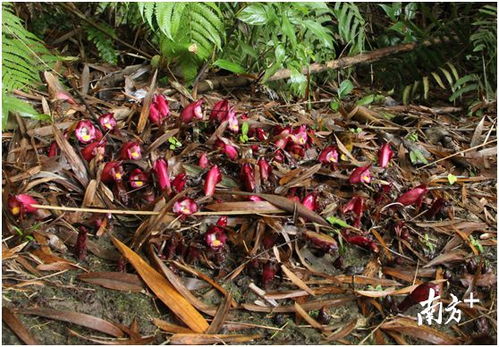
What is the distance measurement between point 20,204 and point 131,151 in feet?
1.68

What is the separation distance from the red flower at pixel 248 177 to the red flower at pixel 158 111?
19.4 inches

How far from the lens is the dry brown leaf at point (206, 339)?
6.13 ft

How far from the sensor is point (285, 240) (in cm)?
224

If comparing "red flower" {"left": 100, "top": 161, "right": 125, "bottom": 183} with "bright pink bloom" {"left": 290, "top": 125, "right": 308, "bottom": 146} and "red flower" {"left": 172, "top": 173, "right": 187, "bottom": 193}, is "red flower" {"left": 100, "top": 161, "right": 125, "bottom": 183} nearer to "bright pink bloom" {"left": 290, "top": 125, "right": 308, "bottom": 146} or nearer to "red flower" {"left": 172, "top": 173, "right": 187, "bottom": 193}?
"red flower" {"left": 172, "top": 173, "right": 187, "bottom": 193}

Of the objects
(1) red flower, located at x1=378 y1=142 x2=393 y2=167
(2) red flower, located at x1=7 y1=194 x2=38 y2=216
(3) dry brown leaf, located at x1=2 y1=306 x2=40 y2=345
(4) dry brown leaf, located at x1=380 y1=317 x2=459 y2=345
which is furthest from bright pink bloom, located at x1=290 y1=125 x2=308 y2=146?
(3) dry brown leaf, located at x1=2 y1=306 x2=40 y2=345

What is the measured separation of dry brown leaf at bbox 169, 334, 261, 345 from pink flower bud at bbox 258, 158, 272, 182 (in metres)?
0.72

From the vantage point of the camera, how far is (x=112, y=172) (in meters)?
2.27

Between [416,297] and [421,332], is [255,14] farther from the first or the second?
[421,332]

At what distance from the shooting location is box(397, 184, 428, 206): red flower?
8.09 feet

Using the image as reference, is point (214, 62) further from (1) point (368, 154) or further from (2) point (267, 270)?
(2) point (267, 270)

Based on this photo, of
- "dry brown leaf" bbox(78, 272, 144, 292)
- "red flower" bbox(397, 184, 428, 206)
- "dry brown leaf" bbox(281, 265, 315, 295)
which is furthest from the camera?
"red flower" bbox(397, 184, 428, 206)

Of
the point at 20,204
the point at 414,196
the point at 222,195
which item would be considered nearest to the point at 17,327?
the point at 20,204

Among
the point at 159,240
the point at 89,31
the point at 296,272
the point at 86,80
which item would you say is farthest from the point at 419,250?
the point at 89,31

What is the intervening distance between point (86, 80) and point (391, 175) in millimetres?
1588
